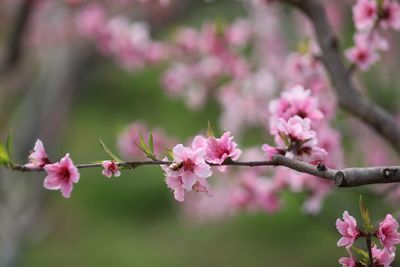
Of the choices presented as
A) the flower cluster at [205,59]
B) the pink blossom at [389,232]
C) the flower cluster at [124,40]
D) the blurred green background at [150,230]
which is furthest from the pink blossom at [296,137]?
the blurred green background at [150,230]

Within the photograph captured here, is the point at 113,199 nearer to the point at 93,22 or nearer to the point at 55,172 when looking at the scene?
the point at 93,22

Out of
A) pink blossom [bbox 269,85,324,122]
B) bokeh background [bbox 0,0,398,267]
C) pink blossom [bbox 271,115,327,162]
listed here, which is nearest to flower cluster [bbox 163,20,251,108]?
bokeh background [bbox 0,0,398,267]

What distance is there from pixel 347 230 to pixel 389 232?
93 mm

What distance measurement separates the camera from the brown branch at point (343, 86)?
2.26 meters

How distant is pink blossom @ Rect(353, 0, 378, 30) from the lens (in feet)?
6.97

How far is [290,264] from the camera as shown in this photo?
26.8 ft

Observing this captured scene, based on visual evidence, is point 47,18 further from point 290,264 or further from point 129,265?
point 290,264

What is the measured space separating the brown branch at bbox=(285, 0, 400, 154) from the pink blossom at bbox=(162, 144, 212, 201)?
3.02ft

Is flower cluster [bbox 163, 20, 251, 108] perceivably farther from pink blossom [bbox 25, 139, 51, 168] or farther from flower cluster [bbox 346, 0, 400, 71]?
pink blossom [bbox 25, 139, 51, 168]

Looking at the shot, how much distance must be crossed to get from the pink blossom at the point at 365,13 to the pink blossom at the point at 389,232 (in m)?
0.87

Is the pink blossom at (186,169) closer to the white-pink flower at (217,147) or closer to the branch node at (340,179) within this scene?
the white-pink flower at (217,147)

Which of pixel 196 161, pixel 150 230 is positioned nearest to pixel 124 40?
pixel 196 161

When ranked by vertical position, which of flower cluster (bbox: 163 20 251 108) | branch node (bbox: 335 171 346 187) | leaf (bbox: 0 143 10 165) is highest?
flower cluster (bbox: 163 20 251 108)

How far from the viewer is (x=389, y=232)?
58.6 inches
